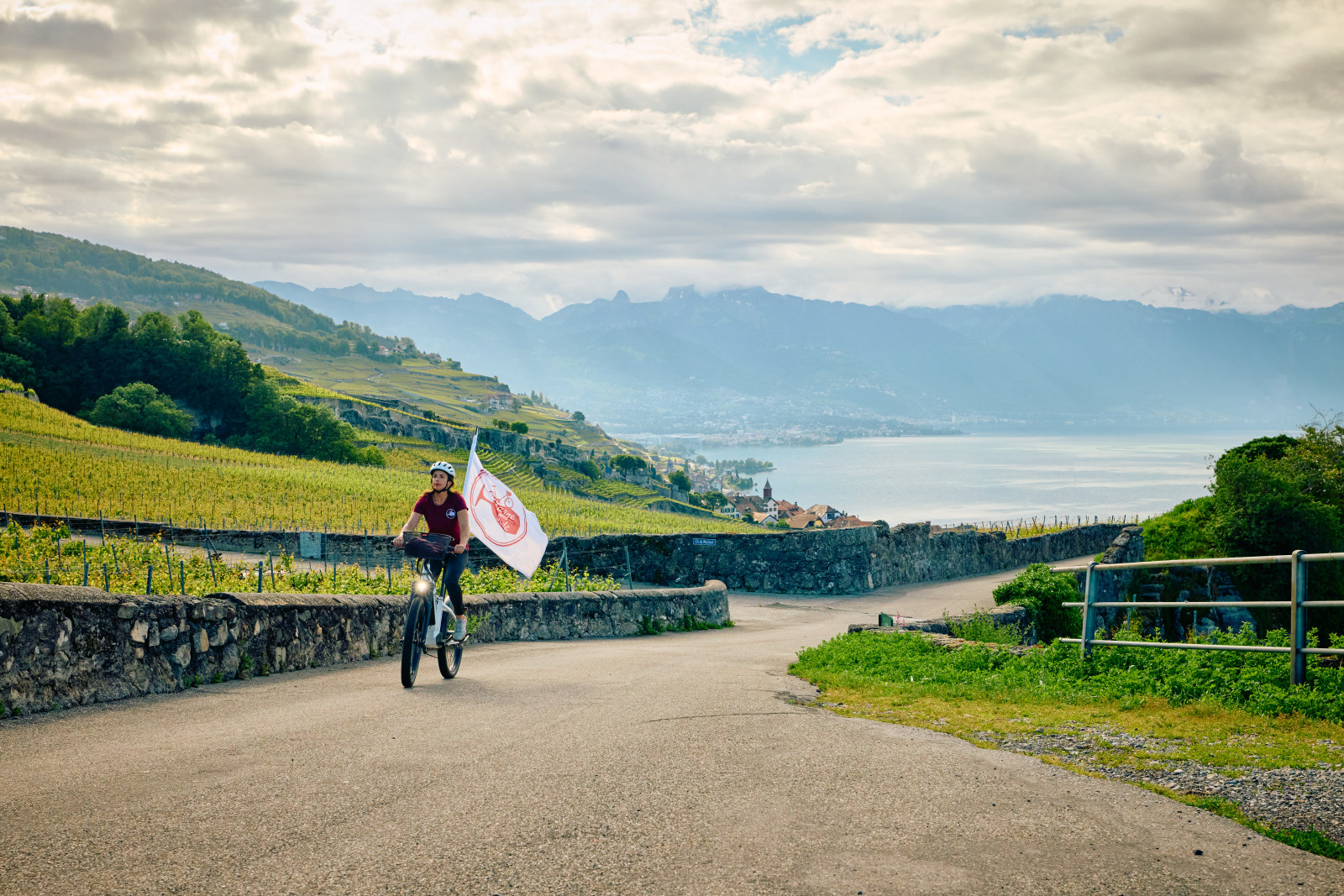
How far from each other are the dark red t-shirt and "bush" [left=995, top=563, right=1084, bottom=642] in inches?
417

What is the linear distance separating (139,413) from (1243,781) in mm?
82137

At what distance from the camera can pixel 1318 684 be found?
288 inches

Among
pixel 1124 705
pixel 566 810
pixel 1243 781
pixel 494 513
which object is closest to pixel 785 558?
pixel 494 513

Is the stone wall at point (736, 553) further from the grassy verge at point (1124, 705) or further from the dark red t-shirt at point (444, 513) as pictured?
the grassy verge at point (1124, 705)

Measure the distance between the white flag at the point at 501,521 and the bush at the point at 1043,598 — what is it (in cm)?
843

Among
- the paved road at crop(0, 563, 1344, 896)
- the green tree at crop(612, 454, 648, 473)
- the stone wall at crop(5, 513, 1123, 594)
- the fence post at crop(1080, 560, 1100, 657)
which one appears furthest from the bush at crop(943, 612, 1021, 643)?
the green tree at crop(612, 454, 648, 473)

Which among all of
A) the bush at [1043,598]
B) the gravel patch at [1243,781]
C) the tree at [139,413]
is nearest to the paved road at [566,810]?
the gravel patch at [1243,781]

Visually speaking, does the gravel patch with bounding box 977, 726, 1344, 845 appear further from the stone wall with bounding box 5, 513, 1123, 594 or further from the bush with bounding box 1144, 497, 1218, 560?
the bush with bounding box 1144, 497, 1218, 560

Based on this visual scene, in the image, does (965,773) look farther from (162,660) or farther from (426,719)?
(162,660)

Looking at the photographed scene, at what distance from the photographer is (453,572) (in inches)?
375

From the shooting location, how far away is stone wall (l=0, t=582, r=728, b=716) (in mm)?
7090

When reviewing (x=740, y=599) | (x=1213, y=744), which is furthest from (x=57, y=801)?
(x=740, y=599)

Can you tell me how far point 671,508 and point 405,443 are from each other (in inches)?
1259

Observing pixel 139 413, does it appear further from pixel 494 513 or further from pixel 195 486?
pixel 494 513
